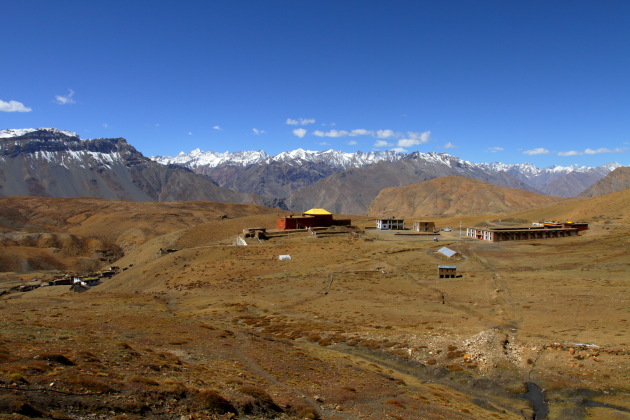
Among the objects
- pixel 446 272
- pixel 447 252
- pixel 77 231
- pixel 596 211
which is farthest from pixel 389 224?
pixel 77 231

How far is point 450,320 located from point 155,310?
25916mm

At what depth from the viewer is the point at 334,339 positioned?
3128 cm

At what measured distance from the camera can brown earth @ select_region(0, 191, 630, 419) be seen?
15953 millimetres

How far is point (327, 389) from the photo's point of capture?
19.9m

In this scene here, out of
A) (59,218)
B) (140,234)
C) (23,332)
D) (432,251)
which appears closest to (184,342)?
(23,332)

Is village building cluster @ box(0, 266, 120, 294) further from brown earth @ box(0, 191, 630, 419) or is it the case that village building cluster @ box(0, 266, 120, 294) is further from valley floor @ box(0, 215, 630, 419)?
valley floor @ box(0, 215, 630, 419)

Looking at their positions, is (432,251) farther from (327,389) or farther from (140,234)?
(140,234)

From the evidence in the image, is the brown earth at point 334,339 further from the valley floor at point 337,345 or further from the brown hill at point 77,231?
the brown hill at point 77,231

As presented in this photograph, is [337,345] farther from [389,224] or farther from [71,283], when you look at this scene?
[389,224]

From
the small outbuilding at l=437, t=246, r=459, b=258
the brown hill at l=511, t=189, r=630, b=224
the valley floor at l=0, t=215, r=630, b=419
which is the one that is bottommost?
the valley floor at l=0, t=215, r=630, b=419

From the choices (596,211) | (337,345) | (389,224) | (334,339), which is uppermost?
(596,211)

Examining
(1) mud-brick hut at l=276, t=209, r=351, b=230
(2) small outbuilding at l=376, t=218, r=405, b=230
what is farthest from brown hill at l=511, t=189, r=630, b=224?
(1) mud-brick hut at l=276, t=209, r=351, b=230

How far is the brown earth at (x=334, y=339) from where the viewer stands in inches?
628

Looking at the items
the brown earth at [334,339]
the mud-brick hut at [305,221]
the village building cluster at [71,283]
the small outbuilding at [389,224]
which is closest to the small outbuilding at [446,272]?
the brown earth at [334,339]
